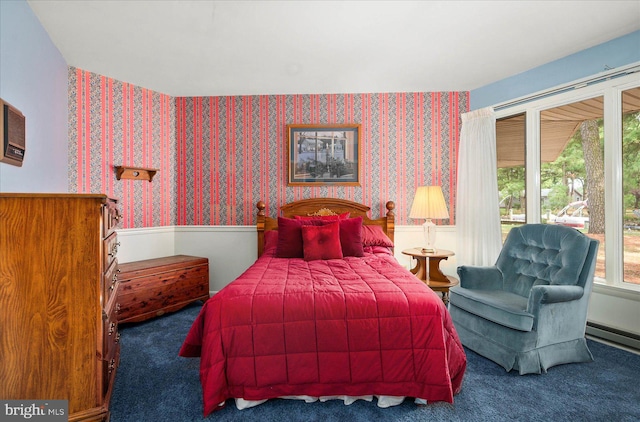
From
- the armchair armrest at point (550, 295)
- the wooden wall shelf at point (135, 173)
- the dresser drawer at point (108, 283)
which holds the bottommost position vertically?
the armchair armrest at point (550, 295)

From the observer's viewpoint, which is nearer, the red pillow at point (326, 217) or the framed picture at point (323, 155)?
the red pillow at point (326, 217)

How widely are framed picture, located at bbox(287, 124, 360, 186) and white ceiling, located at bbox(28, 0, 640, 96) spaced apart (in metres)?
0.60

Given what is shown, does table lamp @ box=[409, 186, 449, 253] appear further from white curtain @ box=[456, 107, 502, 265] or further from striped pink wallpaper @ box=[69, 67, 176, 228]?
striped pink wallpaper @ box=[69, 67, 176, 228]

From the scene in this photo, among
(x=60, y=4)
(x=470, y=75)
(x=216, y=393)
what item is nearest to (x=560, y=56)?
(x=470, y=75)

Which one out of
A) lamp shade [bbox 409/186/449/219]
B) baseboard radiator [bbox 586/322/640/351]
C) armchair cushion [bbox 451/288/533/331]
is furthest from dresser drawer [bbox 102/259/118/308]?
baseboard radiator [bbox 586/322/640/351]

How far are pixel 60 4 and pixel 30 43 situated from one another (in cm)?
39

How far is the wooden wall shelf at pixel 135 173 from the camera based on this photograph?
3594mm

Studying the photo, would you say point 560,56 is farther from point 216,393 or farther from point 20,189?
point 20,189

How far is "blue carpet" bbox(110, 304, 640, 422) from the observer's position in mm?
1796

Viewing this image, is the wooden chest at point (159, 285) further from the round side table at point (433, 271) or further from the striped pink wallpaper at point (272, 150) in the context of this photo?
the round side table at point (433, 271)

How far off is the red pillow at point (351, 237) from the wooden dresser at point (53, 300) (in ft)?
6.96

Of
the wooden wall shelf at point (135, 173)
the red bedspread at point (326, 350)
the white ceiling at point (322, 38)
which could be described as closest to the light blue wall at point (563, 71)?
the white ceiling at point (322, 38)

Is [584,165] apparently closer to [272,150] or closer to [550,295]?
[550,295]

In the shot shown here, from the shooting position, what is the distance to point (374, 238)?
11.8 feet
